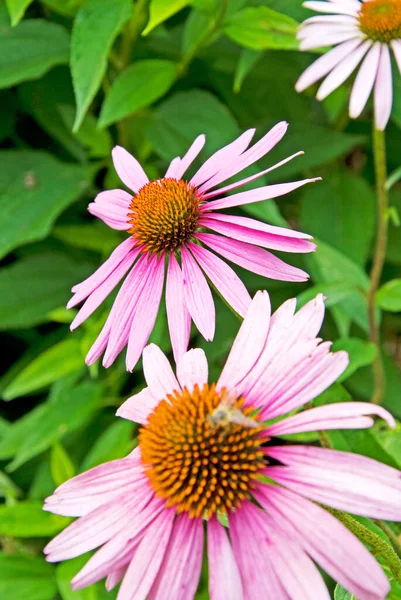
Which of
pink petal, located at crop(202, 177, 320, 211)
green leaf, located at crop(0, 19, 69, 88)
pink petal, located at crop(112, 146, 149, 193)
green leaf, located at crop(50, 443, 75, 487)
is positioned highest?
pink petal, located at crop(202, 177, 320, 211)

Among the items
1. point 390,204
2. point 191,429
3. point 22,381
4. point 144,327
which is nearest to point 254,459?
point 191,429

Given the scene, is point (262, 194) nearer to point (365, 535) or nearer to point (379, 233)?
point (365, 535)

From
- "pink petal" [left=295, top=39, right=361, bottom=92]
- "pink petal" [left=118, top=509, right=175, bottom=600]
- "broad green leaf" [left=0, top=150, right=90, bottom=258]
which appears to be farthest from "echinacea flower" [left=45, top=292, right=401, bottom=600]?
"broad green leaf" [left=0, top=150, right=90, bottom=258]

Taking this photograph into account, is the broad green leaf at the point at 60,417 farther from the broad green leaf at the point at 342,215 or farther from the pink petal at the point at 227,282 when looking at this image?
the pink petal at the point at 227,282

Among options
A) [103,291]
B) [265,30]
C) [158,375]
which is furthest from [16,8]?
[158,375]

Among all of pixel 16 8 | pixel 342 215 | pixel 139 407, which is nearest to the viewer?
pixel 139 407

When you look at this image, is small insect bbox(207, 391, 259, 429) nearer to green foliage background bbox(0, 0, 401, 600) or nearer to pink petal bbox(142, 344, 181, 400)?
pink petal bbox(142, 344, 181, 400)

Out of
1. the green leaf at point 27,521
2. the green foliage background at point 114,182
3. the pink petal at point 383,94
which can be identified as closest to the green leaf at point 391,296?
the green foliage background at point 114,182

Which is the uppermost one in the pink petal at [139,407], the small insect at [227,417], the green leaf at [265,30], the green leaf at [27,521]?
the green leaf at [265,30]
